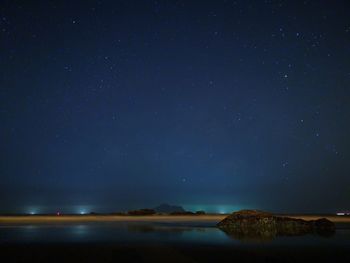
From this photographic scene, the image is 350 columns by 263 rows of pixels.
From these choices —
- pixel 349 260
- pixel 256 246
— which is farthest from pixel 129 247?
pixel 349 260

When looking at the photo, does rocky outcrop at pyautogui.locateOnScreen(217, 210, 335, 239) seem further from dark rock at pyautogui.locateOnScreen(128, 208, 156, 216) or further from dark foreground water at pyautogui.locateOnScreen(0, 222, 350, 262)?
dark rock at pyautogui.locateOnScreen(128, 208, 156, 216)

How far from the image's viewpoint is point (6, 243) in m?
25.0

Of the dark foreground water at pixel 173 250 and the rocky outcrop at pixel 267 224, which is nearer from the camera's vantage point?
the dark foreground water at pixel 173 250

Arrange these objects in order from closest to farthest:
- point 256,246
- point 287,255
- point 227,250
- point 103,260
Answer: point 103,260 → point 287,255 → point 227,250 → point 256,246

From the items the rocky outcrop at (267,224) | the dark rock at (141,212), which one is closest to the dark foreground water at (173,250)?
the rocky outcrop at (267,224)

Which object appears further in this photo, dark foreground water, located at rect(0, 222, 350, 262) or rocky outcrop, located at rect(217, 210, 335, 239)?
rocky outcrop, located at rect(217, 210, 335, 239)

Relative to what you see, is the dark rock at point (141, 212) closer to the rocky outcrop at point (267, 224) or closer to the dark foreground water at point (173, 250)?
the rocky outcrop at point (267, 224)

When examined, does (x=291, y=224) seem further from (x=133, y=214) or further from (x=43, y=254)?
(x=133, y=214)

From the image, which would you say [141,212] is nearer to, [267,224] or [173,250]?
[267,224]

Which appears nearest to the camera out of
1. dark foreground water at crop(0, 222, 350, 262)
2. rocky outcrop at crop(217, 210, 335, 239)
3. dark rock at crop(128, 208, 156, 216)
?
dark foreground water at crop(0, 222, 350, 262)

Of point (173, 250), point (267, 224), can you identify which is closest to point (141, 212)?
point (267, 224)

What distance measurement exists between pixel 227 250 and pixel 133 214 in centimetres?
5232

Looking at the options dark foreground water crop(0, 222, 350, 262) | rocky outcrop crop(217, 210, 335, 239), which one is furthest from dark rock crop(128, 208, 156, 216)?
dark foreground water crop(0, 222, 350, 262)

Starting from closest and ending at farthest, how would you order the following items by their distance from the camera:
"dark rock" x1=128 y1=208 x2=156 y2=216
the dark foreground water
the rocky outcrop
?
the dark foreground water
the rocky outcrop
"dark rock" x1=128 y1=208 x2=156 y2=216
